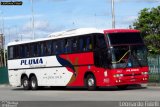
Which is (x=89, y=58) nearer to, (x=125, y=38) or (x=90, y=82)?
(x=90, y=82)

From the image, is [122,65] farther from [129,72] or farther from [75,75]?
[75,75]

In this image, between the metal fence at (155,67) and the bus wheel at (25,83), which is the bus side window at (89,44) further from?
the bus wheel at (25,83)

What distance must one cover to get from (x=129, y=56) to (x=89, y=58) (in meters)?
2.33

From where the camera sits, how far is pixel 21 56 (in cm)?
3312

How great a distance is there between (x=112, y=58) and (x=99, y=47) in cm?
107

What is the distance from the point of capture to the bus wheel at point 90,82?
26.6 meters

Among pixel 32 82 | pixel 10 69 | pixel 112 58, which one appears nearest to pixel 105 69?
pixel 112 58

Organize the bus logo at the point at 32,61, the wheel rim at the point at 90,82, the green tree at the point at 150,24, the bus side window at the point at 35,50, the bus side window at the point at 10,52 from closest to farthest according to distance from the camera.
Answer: the wheel rim at the point at 90,82 → the bus logo at the point at 32,61 → the bus side window at the point at 35,50 → the bus side window at the point at 10,52 → the green tree at the point at 150,24

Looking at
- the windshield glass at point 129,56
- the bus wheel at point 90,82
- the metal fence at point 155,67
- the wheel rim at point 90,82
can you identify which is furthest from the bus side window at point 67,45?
the metal fence at point 155,67

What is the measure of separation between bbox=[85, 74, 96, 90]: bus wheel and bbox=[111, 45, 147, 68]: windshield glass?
195 cm

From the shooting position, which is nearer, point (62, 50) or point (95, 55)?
point (95, 55)

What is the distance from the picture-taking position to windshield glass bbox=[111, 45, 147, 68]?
25219 millimetres

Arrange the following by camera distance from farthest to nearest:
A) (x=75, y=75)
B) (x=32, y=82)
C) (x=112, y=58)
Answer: (x=32, y=82), (x=75, y=75), (x=112, y=58)

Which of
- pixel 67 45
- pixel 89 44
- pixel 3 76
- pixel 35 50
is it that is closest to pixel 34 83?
pixel 35 50
